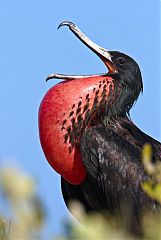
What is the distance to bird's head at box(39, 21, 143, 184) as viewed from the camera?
7121mm

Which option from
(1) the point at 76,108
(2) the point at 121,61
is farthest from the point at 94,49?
(1) the point at 76,108

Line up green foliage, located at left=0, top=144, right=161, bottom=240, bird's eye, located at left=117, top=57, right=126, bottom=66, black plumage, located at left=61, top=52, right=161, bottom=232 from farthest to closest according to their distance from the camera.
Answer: bird's eye, located at left=117, top=57, right=126, bottom=66 < black plumage, located at left=61, top=52, right=161, bottom=232 < green foliage, located at left=0, top=144, right=161, bottom=240

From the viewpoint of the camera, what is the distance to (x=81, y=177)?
727cm

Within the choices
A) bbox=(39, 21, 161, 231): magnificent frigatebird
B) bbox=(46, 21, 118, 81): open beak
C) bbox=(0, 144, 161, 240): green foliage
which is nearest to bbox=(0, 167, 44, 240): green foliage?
bbox=(0, 144, 161, 240): green foliage

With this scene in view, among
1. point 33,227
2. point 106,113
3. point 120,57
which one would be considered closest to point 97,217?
point 33,227

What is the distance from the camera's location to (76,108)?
7.27 meters

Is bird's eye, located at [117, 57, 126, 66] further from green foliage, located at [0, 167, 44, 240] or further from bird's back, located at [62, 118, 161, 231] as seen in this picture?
A: green foliage, located at [0, 167, 44, 240]

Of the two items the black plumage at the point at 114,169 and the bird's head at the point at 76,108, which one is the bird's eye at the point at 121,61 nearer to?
the bird's head at the point at 76,108

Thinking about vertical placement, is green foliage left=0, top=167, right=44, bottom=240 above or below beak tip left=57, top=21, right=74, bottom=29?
below

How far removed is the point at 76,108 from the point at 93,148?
46 centimetres

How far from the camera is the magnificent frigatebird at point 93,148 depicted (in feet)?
23.1

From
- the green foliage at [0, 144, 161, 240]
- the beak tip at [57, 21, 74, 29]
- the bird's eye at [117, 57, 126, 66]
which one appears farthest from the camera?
the bird's eye at [117, 57, 126, 66]

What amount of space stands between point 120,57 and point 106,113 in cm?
102

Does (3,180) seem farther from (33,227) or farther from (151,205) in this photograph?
(151,205)
